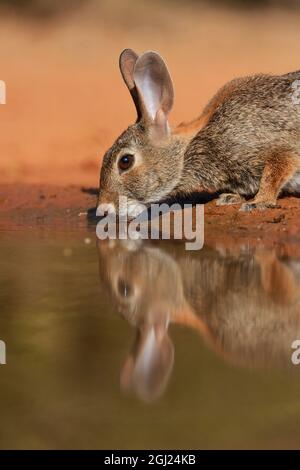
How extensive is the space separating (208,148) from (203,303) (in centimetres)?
343

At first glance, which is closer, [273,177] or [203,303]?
[203,303]

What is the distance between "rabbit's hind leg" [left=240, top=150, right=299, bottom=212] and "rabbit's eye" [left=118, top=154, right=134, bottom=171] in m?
1.07

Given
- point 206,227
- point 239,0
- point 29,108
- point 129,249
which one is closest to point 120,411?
point 129,249

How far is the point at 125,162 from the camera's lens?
7664mm

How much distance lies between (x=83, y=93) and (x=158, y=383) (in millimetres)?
10178

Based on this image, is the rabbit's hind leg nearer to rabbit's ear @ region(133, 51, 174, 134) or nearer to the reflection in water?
rabbit's ear @ region(133, 51, 174, 134)

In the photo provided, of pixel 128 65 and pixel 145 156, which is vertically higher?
pixel 128 65

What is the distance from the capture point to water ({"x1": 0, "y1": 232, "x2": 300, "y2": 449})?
9.30 feet

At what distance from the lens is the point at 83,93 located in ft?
42.6

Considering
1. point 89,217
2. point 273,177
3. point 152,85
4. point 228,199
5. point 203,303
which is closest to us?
point 203,303
